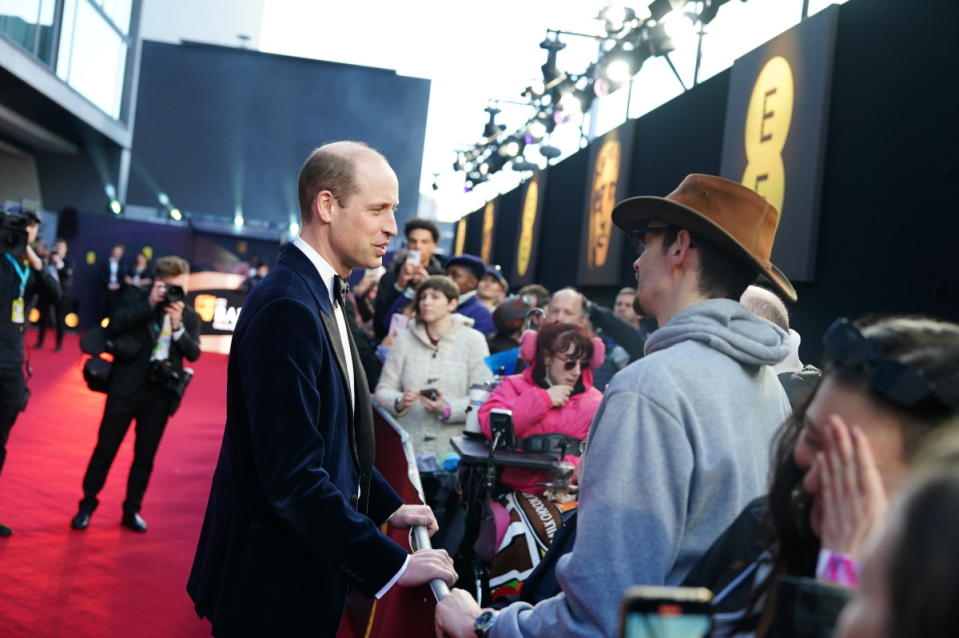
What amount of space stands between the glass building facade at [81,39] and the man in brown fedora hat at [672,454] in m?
17.6

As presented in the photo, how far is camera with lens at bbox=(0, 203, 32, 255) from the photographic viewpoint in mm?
4770

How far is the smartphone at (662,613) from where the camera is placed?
72cm

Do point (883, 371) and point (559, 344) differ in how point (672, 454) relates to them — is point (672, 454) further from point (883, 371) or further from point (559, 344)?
point (559, 344)

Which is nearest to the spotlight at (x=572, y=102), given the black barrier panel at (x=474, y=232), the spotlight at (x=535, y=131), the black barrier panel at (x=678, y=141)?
the black barrier panel at (x=678, y=141)

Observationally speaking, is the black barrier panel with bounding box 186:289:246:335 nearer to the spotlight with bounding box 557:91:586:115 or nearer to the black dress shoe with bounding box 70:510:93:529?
the spotlight with bounding box 557:91:586:115

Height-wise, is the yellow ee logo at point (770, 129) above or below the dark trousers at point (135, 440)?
above

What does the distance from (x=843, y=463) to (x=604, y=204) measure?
10.1 meters

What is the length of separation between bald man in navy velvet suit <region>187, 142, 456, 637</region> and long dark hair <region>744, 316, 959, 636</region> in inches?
36.2

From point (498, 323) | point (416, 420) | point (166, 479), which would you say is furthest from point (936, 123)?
point (166, 479)

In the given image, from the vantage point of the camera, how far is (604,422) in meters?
1.53

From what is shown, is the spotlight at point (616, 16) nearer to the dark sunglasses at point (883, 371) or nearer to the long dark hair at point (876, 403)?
the long dark hair at point (876, 403)

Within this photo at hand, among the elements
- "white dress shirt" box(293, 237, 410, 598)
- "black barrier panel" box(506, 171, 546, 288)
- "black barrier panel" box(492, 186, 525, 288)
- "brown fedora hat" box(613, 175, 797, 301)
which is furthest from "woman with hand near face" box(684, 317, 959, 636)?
"black barrier panel" box(492, 186, 525, 288)

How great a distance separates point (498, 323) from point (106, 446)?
2492 millimetres

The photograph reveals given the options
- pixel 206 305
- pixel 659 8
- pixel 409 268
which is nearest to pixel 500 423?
pixel 409 268
